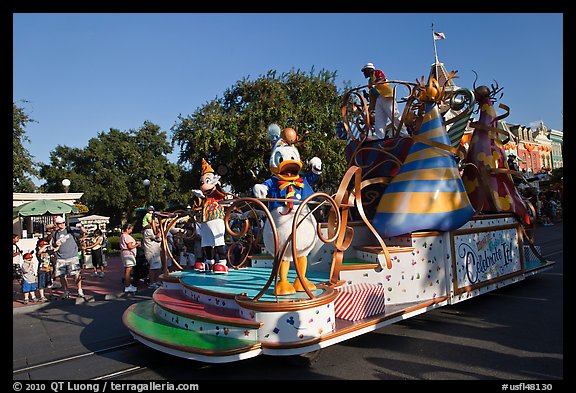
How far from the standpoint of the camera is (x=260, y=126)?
1689 centimetres

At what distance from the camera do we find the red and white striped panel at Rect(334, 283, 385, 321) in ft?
14.5

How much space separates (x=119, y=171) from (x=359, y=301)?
38412 mm

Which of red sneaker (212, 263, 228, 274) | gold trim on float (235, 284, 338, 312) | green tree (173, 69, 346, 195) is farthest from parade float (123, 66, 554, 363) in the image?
green tree (173, 69, 346, 195)

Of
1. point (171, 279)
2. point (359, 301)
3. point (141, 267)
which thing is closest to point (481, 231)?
point (359, 301)

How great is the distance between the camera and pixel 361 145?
275 inches

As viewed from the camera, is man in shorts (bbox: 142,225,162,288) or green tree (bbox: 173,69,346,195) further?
green tree (bbox: 173,69,346,195)

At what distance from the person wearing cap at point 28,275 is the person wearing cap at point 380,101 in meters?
7.56

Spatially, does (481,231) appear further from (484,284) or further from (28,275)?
(28,275)

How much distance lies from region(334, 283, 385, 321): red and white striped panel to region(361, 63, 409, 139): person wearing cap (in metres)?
3.58

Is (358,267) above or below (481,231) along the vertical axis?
below

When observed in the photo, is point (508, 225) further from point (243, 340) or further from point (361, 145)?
point (243, 340)

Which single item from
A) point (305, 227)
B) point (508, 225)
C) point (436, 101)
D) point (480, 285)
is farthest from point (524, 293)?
point (305, 227)

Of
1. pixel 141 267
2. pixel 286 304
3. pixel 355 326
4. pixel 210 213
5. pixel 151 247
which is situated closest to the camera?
pixel 286 304

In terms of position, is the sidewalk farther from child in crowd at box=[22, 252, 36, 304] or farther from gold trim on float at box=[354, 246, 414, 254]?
gold trim on float at box=[354, 246, 414, 254]
